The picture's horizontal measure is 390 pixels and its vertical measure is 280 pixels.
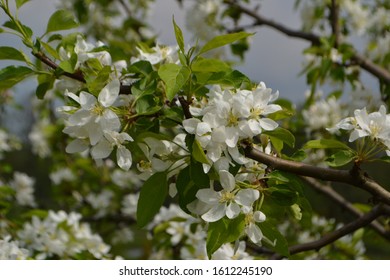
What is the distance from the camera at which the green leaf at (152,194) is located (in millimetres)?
1212

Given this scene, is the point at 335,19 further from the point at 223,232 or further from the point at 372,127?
the point at 223,232

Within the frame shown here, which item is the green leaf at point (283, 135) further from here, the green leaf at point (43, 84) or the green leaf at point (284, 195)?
the green leaf at point (43, 84)

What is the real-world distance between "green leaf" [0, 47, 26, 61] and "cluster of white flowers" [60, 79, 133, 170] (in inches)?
7.8

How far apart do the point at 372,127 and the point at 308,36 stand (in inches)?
71.6

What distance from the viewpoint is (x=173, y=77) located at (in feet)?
3.64

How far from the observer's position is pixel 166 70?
1132 millimetres

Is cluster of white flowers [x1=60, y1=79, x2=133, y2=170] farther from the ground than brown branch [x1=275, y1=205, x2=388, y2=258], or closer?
farther from the ground

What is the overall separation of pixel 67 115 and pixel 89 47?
22 cm

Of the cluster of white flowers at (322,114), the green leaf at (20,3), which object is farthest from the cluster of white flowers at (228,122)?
the cluster of white flowers at (322,114)

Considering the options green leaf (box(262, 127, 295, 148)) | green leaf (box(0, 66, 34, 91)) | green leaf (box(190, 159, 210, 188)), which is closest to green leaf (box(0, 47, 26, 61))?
green leaf (box(0, 66, 34, 91))

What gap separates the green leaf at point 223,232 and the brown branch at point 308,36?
1.52 m

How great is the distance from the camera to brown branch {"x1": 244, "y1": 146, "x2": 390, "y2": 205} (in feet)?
3.83

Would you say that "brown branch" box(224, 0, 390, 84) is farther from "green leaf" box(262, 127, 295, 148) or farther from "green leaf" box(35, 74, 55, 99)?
"green leaf" box(35, 74, 55, 99)
